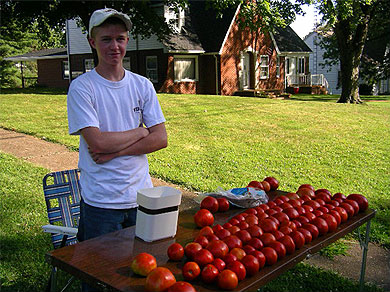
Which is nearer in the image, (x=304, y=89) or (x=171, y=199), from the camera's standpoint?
(x=171, y=199)

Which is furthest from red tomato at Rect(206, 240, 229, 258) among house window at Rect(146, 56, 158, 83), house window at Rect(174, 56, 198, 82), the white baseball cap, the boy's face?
house window at Rect(146, 56, 158, 83)

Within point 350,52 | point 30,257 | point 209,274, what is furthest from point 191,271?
point 350,52

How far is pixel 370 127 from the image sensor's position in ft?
→ 45.4

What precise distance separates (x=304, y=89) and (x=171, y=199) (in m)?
32.1

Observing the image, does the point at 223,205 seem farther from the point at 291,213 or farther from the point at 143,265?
the point at 143,265

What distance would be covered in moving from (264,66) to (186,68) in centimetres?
672

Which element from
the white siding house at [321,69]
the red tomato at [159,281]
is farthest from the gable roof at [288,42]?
the red tomato at [159,281]

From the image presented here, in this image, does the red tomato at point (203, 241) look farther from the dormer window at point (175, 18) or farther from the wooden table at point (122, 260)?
the dormer window at point (175, 18)

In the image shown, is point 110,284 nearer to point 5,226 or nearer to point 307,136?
point 5,226

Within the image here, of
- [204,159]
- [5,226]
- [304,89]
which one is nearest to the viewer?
[5,226]

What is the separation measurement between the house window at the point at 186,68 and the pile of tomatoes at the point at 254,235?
22.5m

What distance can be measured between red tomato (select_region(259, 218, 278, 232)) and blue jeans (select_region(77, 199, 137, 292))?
2.85 ft

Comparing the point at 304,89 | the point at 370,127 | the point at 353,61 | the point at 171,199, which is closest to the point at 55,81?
the point at 304,89

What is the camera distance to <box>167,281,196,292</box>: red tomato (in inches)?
77.8
